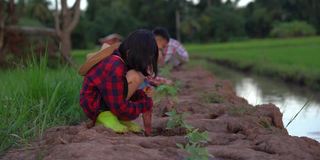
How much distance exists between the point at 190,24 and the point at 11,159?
49591mm

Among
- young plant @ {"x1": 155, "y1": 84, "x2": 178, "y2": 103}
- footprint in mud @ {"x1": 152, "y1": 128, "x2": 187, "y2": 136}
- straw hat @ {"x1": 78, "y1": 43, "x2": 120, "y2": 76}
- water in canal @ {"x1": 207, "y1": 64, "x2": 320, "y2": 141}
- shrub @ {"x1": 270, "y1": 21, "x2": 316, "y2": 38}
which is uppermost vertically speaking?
straw hat @ {"x1": 78, "y1": 43, "x2": 120, "y2": 76}

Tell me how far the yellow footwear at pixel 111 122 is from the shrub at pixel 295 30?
45604mm

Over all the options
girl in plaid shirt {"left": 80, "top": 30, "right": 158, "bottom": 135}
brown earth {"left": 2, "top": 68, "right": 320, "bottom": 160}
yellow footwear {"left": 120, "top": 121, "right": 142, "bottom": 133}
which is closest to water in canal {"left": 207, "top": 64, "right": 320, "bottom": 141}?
brown earth {"left": 2, "top": 68, "right": 320, "bottom": 160}

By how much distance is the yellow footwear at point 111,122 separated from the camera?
4.60m

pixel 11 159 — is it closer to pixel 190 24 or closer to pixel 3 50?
pixel 3 50

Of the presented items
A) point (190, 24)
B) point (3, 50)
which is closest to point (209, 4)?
point (190, 24)

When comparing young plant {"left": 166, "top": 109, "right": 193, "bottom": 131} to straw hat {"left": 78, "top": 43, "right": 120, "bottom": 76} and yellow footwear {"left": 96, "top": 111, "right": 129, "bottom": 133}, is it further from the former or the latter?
straw hat {"left": 78, "top": 43, "right": 120, "bottom": 76}

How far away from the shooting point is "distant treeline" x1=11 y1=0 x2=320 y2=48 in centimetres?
4988

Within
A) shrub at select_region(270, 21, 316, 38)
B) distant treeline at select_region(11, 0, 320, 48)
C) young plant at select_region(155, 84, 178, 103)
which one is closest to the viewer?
young plant at select_region(155, 84, 178, 103)

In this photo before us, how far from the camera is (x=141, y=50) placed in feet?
14.6

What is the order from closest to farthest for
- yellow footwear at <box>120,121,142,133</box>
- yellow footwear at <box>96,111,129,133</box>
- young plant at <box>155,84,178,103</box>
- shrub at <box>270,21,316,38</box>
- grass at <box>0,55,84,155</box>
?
grass at <box>0,55,84,155</box> → yellow footwear at <box>96,111,129,133</box> → yellow footwear at <box>120,121,142,133</box> → young plant at <box>155,84,178,103</box> → shrub at <box>270,21,316,38</box>

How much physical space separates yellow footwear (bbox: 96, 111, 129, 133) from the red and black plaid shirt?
1.4 inches

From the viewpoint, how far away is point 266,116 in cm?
534

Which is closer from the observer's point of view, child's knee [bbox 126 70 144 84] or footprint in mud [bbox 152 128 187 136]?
child's knee [bbox 126 70 144 84]
